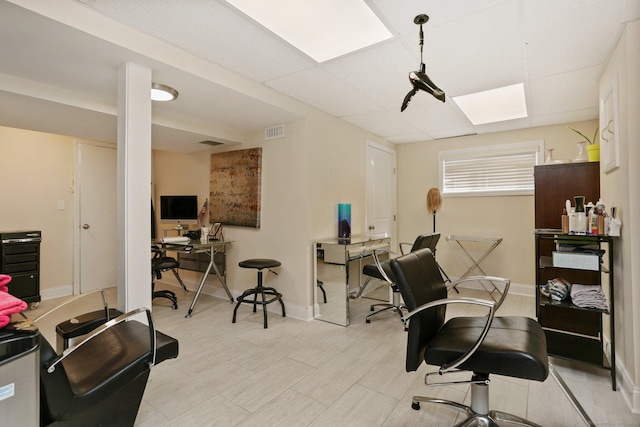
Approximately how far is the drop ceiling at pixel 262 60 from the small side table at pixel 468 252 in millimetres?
1663

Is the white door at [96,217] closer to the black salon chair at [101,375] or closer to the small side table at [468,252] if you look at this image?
the black salon chair at [101,375]

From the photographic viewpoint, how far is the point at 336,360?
2.51 meters

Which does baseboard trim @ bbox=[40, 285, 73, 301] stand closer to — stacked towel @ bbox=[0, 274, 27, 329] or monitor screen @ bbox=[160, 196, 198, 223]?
monitor screen @ bbox=[160, 196, 198, 223]

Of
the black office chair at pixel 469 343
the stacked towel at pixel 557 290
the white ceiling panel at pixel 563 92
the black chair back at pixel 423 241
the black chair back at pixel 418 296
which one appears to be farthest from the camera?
the black chair back at pixel 423 241

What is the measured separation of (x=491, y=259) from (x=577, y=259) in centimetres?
234

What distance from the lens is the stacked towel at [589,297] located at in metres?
2.22

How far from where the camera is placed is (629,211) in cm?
192

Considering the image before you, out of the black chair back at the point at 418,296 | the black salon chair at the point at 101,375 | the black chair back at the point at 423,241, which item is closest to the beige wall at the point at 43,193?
the black salon chair at the point at 101,375

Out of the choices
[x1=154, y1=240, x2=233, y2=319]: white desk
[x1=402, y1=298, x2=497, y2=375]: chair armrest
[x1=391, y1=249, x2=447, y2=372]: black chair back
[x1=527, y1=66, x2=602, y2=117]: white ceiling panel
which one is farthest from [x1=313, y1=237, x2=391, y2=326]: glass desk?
[x1=527, y1=66, x2=602, y2=117]: white ceiling panel

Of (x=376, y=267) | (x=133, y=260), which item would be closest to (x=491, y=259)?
(x=376, y=267)

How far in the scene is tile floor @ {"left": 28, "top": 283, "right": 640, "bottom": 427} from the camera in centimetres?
181

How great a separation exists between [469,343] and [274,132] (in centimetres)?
295

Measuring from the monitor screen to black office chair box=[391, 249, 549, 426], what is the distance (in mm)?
3586

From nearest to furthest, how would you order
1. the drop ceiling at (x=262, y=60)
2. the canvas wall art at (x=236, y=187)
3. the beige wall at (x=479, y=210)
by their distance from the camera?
the drop ceiling at (x=262, y=60), the canvas wall art at (x=236, y=187), the beige wall at (x=479, y=210)
